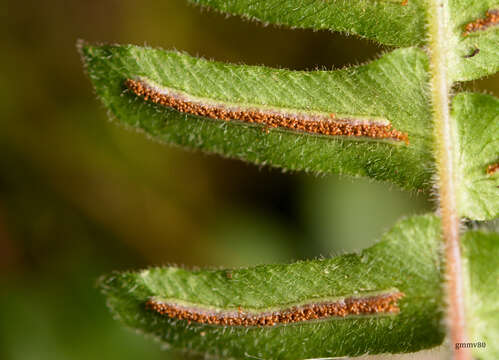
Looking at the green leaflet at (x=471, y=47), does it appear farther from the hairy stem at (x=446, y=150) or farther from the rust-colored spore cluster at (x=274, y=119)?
the rust-colored spore cluster at (x=274, y=119)

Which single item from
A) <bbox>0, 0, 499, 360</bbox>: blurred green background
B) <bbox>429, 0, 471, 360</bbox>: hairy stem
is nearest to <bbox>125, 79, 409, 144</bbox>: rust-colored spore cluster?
<bbox>429, 0, 471, 360</bbox>: hairy stem

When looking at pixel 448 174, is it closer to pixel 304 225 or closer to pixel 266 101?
pixel 266 101

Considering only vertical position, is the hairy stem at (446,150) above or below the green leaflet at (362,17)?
below

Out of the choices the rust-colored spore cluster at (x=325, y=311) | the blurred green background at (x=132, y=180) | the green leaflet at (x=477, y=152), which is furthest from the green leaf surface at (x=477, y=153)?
the blurred green background at (x=132, y=180)

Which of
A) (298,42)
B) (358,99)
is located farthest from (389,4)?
(298,42)

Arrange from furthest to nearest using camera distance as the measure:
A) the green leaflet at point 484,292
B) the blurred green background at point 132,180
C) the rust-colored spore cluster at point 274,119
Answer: the blurred green background at point 132,180, the rust-colored spore cluster at point 274,119, the green leaflet at point 484,292

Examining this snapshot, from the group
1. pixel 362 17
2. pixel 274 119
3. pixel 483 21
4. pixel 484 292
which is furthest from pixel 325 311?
pixel 483 21
